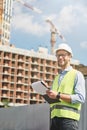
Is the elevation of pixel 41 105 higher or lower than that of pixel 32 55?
lower

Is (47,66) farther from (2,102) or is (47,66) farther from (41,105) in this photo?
(41,105)

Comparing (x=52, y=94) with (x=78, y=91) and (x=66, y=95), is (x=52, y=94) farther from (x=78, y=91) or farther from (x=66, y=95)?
(x=78, y=91)

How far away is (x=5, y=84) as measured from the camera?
319 ft

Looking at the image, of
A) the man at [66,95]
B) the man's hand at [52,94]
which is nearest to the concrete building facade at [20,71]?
the man at [66,95]

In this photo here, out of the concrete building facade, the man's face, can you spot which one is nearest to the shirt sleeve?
the man's face

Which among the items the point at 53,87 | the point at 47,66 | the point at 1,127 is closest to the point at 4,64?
the point at 47,66

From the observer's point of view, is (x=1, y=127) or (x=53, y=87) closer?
(x=53, y=87)

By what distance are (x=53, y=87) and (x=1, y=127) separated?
6.95 meters

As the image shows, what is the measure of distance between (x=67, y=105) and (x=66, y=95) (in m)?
0.12

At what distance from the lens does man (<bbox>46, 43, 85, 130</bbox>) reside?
407cm

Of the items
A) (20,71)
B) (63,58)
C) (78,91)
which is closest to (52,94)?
(78,91)

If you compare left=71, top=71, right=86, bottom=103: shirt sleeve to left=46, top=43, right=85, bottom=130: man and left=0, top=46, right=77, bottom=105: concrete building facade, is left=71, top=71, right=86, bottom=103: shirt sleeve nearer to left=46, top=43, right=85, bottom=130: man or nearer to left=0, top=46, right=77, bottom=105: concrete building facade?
left=46, top=43, right=85, bottom=130: man

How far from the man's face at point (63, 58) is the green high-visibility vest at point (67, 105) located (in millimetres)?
100

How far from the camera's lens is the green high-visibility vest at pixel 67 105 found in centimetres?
411
